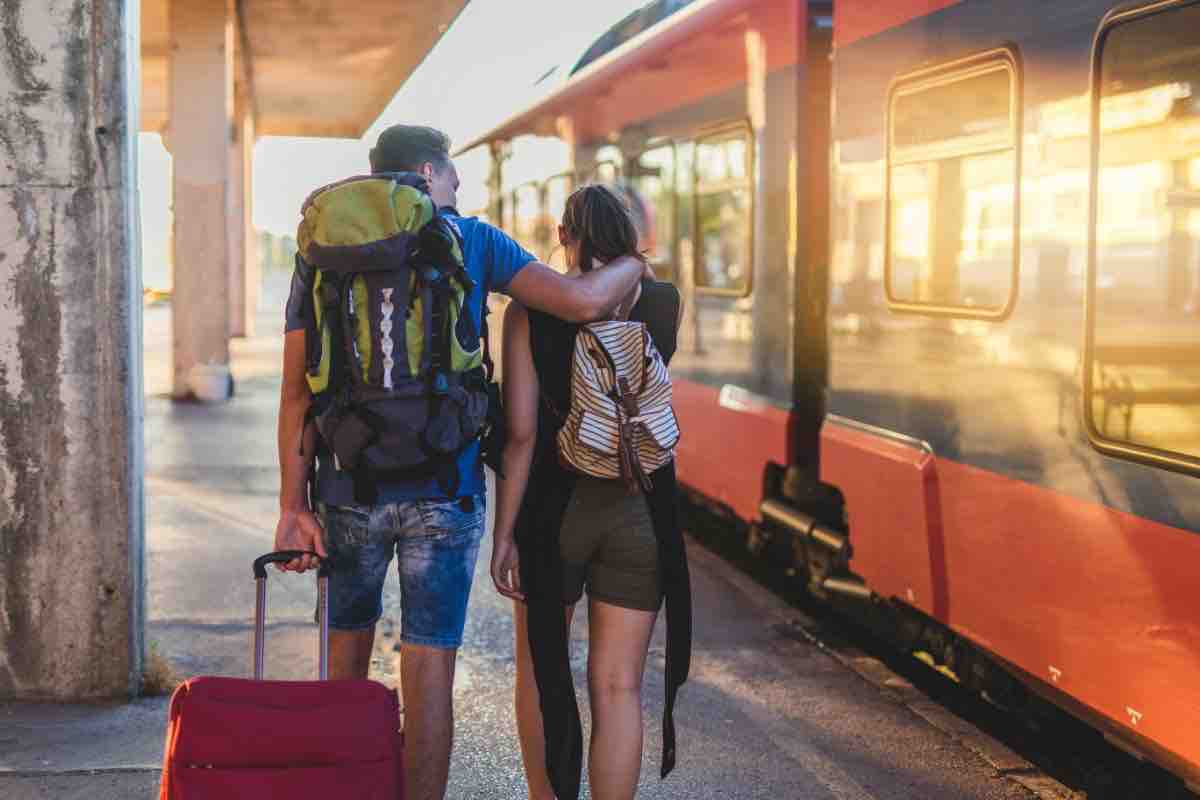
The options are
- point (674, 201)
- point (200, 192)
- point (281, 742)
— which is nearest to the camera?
point (281, 742)

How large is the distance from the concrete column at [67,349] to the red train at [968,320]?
174cm

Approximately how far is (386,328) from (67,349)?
2230 mm

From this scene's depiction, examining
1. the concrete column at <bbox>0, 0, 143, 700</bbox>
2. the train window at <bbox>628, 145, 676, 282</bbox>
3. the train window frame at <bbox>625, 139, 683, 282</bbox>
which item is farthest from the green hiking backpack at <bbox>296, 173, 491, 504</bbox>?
the train window frame at <bbox>625, 139, 683, 282</bbox>

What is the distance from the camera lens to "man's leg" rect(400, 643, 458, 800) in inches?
147

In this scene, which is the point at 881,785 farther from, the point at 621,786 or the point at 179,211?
the point at 179,211

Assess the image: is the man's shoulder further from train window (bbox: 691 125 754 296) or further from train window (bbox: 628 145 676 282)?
train window (bbox: 628 145 676 282)

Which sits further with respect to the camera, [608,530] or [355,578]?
[608,530]

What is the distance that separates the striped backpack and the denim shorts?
293 millimetres

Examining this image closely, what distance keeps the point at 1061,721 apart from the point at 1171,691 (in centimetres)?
171

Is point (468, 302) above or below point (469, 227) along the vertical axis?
below

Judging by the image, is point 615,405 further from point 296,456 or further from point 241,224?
point 241,224

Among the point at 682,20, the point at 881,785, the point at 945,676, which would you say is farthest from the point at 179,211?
the point at 881,785

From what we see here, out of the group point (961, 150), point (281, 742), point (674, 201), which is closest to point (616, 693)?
point (281, 742)

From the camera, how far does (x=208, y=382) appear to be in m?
17.8
